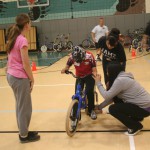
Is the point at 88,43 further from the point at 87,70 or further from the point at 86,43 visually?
the point at 87,70

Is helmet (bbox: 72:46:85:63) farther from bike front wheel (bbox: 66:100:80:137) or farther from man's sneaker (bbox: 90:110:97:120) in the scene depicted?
man's sneaker (bbox: 90:110:97:120)

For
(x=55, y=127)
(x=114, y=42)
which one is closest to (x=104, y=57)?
(x=114, y=42)

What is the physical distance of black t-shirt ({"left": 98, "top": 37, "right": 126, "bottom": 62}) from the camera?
4.98 metres

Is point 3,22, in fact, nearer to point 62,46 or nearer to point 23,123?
point 62,46

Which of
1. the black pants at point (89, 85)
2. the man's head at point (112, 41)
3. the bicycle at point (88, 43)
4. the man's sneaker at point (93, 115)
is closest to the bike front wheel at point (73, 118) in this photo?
the black pants at point (89, 85)

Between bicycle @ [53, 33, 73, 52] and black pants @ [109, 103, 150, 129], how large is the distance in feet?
41.3

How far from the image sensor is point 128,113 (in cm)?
406

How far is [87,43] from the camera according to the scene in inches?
657

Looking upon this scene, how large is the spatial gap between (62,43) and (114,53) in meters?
12.2

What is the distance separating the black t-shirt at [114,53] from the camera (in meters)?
4.98

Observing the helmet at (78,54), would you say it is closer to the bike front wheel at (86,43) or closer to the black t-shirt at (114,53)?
the black t-shirt at (114,53)

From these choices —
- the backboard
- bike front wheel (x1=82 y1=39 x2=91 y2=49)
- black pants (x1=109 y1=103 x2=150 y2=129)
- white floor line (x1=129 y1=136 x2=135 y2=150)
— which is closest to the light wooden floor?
white floor line (x1=129 y1=136 x2=135 y2=150)

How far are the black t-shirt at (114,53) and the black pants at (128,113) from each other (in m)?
1.21

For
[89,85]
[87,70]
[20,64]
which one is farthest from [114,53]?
[20,64]
